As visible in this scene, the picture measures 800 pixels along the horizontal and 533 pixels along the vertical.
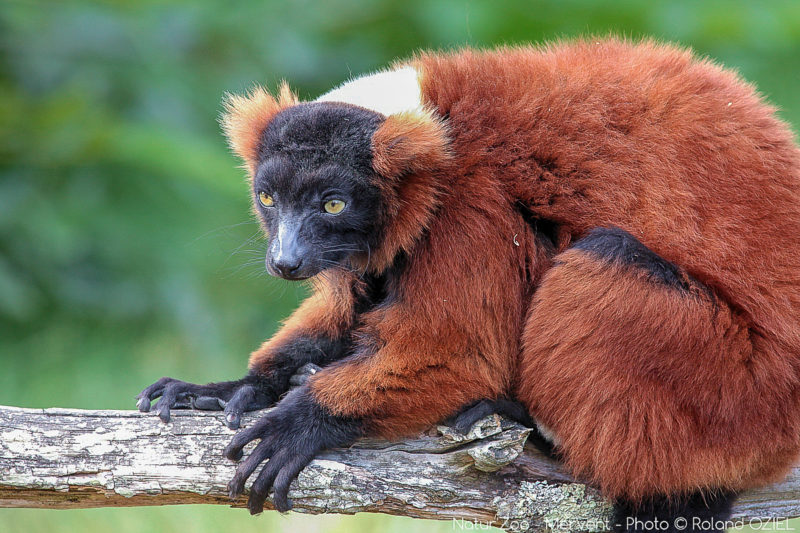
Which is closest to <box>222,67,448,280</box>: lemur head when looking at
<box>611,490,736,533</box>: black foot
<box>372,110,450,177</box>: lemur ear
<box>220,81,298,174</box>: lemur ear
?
<box>372,110,450,177</box>: lemur ear

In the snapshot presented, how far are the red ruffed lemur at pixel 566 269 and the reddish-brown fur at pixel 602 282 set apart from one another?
11 millimetres

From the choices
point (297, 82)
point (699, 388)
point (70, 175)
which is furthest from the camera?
point (297, 82)

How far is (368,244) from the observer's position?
16.5 feet

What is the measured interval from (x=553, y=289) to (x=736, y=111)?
1.54 metres

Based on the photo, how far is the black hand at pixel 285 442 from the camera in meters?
4.60

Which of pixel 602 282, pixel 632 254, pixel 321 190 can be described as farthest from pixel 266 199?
pixel 632 254

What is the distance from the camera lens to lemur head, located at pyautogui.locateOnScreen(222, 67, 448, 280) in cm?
480

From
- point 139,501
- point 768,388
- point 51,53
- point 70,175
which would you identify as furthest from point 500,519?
point 51,53

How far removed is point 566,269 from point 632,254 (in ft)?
1.15

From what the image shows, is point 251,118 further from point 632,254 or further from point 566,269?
point 632,254

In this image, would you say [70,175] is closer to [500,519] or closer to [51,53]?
[51,53]

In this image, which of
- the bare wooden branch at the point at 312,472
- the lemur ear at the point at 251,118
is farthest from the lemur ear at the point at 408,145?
the bare wooden branch at the point at 312,472

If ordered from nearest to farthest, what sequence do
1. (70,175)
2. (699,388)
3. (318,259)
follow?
1. (699,388)
2. (318,259)
3. (70,175)

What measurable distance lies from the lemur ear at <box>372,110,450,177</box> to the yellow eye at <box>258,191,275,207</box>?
65cm
